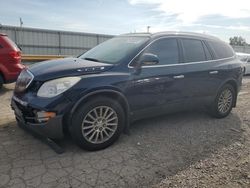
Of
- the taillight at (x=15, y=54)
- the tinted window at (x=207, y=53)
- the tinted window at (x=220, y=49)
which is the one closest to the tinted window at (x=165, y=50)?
the tinted window at (x=207, y=53)

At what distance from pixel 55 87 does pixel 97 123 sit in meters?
0.80

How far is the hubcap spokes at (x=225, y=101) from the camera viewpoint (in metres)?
Answer: 6.10

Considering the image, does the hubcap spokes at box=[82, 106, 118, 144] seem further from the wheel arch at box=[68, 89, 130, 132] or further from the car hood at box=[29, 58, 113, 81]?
the car hood at box=[29, 58, 113, 81]

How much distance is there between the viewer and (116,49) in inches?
198

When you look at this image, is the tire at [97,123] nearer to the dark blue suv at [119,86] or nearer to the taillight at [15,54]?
the dark blue suv at [119,86]

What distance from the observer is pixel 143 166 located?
381cm

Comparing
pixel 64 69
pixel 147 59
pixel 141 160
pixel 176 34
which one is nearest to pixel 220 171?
pixel 141 160

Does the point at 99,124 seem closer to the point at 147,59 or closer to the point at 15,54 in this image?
the point at 147,59

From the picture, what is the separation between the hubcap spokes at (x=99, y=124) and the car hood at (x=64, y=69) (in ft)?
1.91

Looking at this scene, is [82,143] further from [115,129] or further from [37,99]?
[37,99]

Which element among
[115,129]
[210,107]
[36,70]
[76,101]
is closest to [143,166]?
[115,129]

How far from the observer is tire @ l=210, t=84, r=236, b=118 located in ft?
19.7

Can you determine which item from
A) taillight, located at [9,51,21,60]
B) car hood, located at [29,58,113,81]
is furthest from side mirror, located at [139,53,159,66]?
taillight, located at [9,51,21,60]

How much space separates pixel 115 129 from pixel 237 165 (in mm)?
1815
